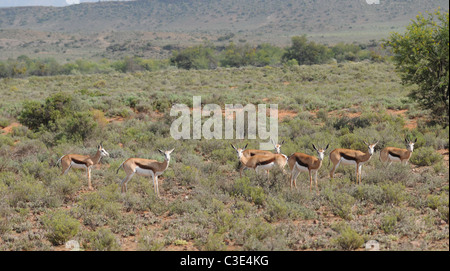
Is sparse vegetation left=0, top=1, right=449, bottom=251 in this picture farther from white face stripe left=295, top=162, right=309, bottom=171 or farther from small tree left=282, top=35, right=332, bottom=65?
small tree left=282, top=35, right=332, bottom=65

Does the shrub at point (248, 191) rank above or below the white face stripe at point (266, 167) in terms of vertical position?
below

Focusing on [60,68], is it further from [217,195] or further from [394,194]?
[394,194]

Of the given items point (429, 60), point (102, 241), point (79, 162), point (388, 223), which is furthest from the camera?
point (429, 60)

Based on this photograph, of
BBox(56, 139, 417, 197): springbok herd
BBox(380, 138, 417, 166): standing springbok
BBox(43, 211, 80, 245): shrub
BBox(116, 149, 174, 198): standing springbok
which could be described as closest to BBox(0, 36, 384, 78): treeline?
BBox(380, 138, 417, 166): standing springbok

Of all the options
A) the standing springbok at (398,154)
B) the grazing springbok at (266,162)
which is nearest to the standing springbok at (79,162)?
the grazing springbok at (266,162)

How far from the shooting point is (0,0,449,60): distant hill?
381ft

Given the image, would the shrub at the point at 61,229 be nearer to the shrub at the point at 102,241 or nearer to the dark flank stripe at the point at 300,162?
the shrub at the point at 102,241

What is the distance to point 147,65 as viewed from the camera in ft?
208

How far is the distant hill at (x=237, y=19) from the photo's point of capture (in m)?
116

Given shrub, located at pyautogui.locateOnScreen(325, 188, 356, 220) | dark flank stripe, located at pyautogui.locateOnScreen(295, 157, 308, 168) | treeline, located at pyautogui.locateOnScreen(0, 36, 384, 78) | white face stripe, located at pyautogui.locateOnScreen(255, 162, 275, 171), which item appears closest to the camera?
shrub, located at pyautogui.locateOnScreen(325, 188, 356, 220)

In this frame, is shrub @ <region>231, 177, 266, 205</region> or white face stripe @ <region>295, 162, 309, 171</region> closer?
shrub @ <region>231, 177, 266, 205</region>

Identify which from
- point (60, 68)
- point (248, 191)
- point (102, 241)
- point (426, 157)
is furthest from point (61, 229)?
point (60, 68)

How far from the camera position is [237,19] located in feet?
528

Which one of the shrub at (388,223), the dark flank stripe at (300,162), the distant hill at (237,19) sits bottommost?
the shrub at (388,223)
